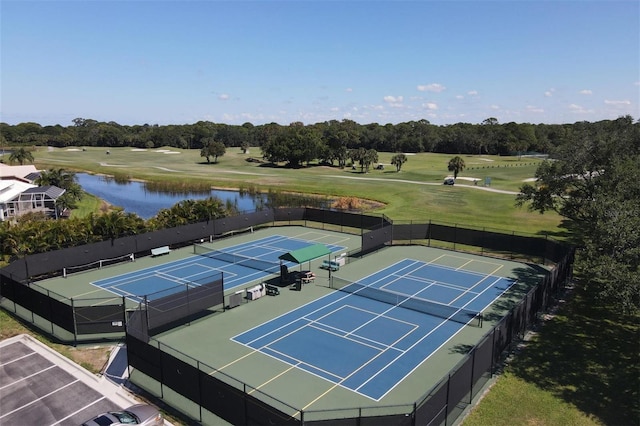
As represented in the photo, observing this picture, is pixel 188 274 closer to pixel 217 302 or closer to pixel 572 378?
pixel 217 302

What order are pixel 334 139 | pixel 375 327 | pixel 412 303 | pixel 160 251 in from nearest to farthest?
pixel 375 327 → pixel 412 303 → pixel 160 251 → pixel 334 139

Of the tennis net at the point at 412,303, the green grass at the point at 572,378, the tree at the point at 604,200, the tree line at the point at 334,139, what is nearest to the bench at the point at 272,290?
the tennis net at the point at 412,303

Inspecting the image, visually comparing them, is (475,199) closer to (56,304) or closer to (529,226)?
(529,226)

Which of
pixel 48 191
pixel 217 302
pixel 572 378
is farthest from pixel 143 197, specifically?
pixel 572 378

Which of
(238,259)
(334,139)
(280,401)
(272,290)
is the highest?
(334,139)

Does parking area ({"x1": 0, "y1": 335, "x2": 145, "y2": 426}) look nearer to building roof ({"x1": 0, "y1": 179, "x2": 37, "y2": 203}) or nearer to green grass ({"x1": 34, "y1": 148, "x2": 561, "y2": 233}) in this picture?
building roof ({"x1": 0, "y1": 179, "x2": 37, "y2": 203})

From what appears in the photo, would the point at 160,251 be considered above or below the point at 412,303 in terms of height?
above
